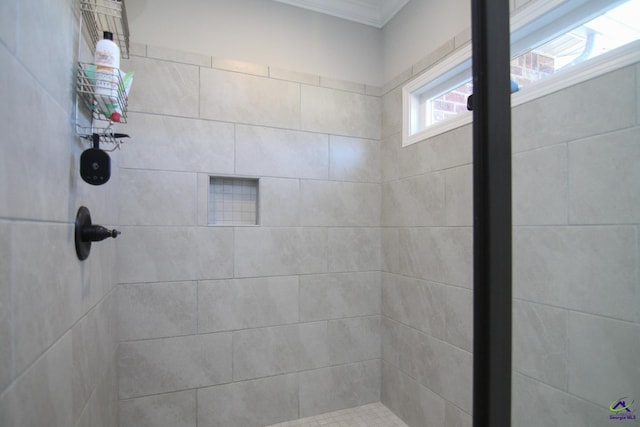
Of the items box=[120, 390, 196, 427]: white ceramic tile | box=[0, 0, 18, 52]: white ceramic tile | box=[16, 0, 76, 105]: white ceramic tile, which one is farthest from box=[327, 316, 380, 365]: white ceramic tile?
box=[0, 0, 18, 52]: white ceramic tile

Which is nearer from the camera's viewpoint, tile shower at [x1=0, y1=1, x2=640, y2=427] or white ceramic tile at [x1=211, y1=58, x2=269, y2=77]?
tile shower at [x1=0, y1=1, x2=640, y2=427]

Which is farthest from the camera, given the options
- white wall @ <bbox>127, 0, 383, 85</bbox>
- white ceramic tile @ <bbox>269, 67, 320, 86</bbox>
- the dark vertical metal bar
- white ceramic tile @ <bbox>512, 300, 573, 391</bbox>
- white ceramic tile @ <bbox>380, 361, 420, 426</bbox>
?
white ceramic tile @ <bbox>269, 67, 320, 86</bbox>

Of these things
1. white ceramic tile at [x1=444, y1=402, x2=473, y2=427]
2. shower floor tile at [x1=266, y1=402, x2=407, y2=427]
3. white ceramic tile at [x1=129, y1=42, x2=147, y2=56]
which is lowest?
shower floor tile at [x1=266, y1=402, x2=407, y2=427]

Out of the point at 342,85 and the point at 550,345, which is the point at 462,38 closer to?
the point at 342,85

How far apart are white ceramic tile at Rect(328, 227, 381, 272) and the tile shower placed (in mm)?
16

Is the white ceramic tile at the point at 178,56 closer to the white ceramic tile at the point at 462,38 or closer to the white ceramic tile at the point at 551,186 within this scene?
the white ceramic tile at the point at 462,38

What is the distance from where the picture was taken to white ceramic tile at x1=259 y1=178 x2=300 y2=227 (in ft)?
6.15

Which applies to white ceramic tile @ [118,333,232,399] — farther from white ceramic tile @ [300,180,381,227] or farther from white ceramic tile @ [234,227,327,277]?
white ceramic tile @ [300,180,381,227]

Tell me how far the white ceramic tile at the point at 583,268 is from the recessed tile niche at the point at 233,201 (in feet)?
4.78

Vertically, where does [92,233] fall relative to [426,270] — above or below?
above

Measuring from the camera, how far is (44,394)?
640 mm

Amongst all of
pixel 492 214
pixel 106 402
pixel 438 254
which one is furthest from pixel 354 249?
pixel 492 214

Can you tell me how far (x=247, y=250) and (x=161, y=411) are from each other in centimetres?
96

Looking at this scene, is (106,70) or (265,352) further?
(265,352)
